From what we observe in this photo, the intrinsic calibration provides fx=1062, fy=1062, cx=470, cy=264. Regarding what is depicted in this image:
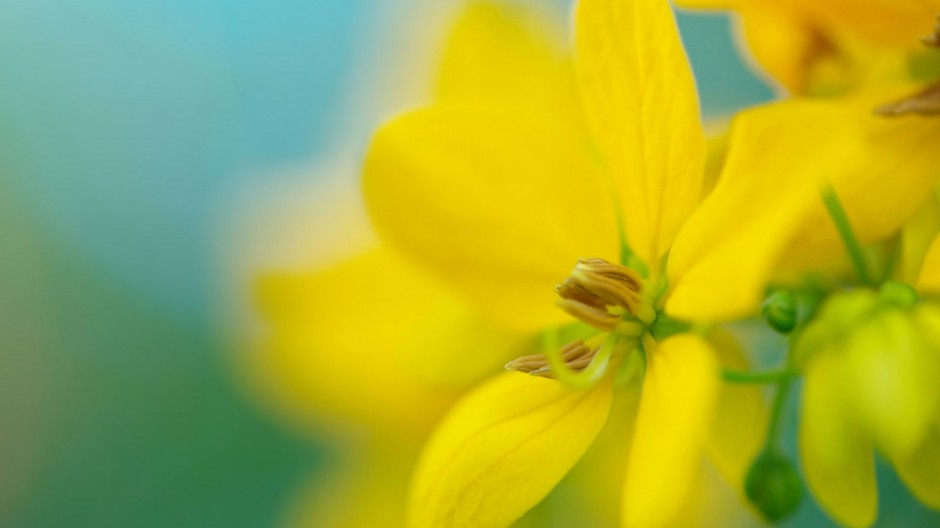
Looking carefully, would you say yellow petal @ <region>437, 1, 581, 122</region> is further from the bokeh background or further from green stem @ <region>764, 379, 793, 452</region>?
the bokeh background

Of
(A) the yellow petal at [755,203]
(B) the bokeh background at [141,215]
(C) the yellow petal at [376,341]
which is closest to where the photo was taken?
(A) the yellow petal at [755,203]

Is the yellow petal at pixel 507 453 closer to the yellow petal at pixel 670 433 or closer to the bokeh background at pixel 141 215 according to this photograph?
the yellow petal at pixel 670 433

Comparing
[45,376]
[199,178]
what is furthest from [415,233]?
[45,376]

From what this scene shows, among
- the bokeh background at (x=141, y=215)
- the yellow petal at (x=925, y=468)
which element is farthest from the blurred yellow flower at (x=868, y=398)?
the bokeh background at (x=141, y=215)

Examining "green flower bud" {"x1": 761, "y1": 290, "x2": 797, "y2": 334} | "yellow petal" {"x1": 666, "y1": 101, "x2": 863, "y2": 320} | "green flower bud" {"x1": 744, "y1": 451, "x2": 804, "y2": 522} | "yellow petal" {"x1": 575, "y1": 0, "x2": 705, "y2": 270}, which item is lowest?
"green flower bud" {"x1": 744, "y1": 451, "x2": 804, "y2": 522}

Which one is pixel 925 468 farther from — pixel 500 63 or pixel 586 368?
pixel 500 63

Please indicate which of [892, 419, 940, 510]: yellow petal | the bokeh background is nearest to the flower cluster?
[892, 419, 940, 510]: yellow petal

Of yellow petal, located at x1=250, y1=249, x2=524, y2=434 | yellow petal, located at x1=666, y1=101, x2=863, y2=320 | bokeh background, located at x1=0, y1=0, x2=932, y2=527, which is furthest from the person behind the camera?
bokeh background, located at x1=0, y1=0, x2=932, y2=527
